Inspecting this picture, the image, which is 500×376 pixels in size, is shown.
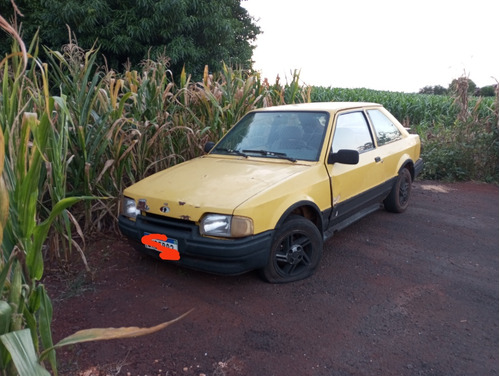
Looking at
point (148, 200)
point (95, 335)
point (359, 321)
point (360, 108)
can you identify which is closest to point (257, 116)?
point (360, 108)

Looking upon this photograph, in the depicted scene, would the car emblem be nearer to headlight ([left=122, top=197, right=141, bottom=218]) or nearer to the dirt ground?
headlight ([left=122, top=197, right=141, bottom=218])

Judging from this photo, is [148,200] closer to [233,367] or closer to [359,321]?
[233,367]

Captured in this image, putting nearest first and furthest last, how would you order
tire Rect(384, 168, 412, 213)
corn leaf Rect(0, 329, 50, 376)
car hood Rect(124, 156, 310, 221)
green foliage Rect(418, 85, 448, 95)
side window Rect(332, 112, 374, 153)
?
corn leaf Rect(0, 329, 50, 376) → car hood Rect(124, 156, 310, 221) → side window Rect(332, 112, 374, 153) → tire Rect(384, 168, 412, 213) → green foliage Rect(418, 85, 448, 95)

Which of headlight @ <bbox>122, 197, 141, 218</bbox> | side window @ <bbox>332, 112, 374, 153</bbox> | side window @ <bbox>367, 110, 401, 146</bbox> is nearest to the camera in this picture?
headlight @ <bbox>122, 197, 141, 218</bbox>

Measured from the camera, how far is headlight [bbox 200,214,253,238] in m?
2.97

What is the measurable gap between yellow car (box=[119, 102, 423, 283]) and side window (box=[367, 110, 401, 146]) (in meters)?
0.04

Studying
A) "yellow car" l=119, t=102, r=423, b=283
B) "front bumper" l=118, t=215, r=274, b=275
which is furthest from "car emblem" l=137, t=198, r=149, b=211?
"front bumper" l=118, t=215, r=274, b=275

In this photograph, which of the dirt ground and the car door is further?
the car door

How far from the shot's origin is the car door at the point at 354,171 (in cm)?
392

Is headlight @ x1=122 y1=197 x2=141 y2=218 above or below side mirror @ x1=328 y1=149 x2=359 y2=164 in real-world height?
below

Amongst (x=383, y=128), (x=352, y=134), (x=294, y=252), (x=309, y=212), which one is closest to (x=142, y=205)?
(x=294, y=252)

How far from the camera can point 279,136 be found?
13.7 feet

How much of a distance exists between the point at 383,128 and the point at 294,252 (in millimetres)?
2425

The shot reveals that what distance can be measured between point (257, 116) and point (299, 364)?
283cm
